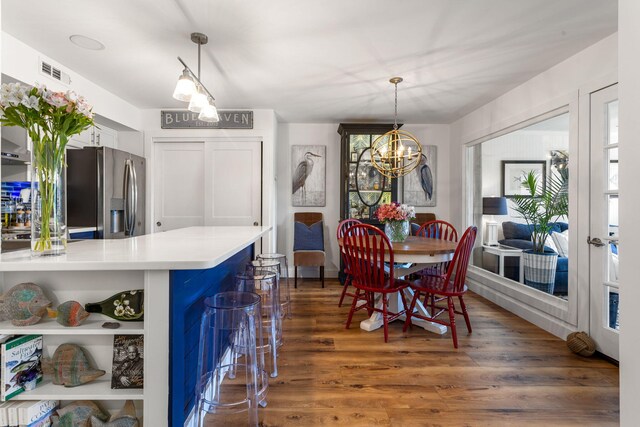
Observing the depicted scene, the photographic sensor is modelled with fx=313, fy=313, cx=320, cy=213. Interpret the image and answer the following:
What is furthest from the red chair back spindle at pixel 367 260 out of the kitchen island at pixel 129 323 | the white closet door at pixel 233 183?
the white closet door at pixel 233 183

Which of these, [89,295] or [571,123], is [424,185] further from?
[89,295]

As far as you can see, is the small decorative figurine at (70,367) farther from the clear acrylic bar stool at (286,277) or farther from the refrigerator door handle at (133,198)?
the refrigerator door handle at (133,198)

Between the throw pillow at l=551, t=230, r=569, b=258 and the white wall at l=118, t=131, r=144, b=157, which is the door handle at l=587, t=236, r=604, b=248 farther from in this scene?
the white wall at l=118, t=131, r=144, b=157

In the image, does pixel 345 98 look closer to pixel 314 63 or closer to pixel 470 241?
pixel 314 63

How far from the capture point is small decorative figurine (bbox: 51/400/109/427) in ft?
4.12

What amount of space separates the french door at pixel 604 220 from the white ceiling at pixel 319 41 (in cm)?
59

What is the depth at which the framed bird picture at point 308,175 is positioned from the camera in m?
4.88

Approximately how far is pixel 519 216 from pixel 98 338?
153 inches

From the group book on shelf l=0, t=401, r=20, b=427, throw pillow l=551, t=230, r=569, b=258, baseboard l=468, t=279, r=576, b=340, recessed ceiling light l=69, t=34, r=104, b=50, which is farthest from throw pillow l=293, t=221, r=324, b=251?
book on shelf l=0, t=401, r=20, b=427

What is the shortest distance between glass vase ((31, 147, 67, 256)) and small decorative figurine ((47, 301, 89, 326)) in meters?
0.22

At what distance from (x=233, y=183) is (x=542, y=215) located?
3648 mm

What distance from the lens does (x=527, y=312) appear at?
3.13 metres

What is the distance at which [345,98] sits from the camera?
12.3 feet

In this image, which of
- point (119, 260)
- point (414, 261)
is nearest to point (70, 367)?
point (119, 260)
